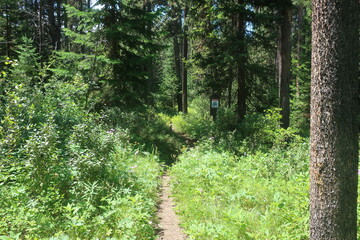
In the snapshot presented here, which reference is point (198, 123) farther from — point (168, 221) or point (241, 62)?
point (168, 221)

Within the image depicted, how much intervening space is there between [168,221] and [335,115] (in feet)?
11.6

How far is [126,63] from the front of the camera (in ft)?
37.4

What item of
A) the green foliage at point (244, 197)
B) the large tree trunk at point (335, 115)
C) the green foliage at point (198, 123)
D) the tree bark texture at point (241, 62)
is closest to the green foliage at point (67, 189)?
the green foliage at point (244, 197)

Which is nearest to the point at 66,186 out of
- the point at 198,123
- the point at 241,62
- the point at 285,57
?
the point at 241,62

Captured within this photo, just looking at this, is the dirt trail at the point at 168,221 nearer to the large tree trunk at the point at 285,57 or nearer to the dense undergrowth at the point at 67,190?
the dense undergrowth at the point at 67,190

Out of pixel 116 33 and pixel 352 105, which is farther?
pixel 116 33

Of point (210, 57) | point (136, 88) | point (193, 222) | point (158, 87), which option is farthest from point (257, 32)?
point (158, 87)

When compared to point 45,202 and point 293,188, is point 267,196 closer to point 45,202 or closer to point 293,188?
point 293,188

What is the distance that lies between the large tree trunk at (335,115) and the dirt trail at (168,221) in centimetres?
234

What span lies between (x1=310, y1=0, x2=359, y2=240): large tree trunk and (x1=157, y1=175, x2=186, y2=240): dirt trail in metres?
2.34

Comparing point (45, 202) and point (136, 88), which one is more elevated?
point (136, 88)

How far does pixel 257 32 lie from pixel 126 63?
6.81 metres

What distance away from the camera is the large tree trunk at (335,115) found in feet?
8.64

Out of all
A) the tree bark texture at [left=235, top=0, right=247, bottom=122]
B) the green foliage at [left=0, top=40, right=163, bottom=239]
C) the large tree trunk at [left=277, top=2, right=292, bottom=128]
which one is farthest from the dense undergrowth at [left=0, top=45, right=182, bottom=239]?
the large tree trunk at [left=277, top=2, right=292, bottom=128]
